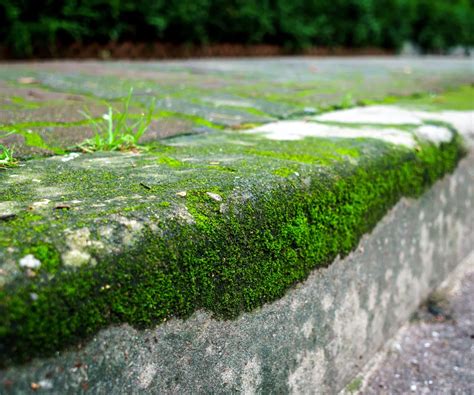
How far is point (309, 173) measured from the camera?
1.30 metres

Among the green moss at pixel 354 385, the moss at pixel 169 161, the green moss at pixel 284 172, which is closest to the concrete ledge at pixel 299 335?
the green moss at pixel 354 385

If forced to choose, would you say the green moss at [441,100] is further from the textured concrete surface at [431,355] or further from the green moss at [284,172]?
the green moss at [284,172]

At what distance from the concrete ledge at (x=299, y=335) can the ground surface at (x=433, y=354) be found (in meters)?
0.06

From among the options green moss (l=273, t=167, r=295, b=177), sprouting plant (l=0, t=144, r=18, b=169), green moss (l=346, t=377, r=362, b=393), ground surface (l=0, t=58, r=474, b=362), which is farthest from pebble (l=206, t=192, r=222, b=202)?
green moss (l=346, t=377, r=362, b=393)

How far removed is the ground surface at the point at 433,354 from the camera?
5.14ft

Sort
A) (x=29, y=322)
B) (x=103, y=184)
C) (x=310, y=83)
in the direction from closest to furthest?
(x=29, y=322)
(x=103, y=184)
(x=310, y=83)

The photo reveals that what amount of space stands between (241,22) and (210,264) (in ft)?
23.2

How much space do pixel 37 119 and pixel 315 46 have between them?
8146 mm

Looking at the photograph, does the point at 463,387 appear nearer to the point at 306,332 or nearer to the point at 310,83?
the point at 306,332

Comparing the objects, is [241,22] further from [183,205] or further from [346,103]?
[183,205]

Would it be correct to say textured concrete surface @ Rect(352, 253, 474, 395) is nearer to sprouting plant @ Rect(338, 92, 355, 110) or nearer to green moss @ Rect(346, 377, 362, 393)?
green moss @ Rect(346, 377, 362, 393)

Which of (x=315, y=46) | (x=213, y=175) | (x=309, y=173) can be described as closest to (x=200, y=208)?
(x=213, y=175)

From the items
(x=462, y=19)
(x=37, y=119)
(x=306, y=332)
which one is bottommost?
(x=306, y=332)

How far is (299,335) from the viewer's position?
1234 mm
